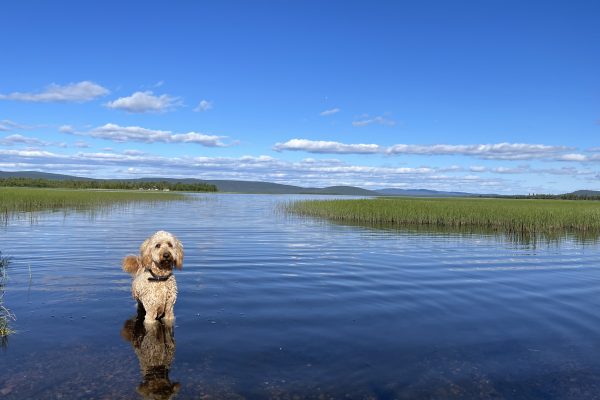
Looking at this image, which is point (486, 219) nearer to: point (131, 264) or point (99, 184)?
point (131, 264)

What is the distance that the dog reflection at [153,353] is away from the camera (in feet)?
19.3

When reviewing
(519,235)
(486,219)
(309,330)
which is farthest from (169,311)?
(486,219)

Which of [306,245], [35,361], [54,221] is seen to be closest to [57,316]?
[35,361]

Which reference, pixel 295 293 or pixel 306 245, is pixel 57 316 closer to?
pixel 295 293

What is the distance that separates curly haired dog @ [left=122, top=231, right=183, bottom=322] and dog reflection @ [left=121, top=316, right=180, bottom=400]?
0.93 ft

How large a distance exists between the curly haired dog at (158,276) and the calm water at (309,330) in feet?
1.33

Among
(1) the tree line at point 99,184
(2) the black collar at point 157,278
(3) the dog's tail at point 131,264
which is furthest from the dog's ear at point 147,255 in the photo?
(1) the tree line at point 99,184

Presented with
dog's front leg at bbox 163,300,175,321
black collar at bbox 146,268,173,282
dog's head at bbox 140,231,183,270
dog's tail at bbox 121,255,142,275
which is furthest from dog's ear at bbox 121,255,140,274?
dog's front leg at bbox 163,300,175,321

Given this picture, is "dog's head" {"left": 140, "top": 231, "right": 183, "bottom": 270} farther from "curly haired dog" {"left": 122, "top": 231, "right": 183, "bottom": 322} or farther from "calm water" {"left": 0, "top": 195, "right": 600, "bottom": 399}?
"calm water" {"left": 0, "top": 195, "right": 600, "bottom": 399}

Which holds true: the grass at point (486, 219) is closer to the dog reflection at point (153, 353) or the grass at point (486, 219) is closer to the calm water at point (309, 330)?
the calm water at point (309, 330)

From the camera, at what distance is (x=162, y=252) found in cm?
820

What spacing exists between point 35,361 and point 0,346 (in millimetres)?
966

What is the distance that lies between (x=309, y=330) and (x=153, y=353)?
269 cm

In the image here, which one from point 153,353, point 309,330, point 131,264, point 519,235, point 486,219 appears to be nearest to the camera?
point 153,353
